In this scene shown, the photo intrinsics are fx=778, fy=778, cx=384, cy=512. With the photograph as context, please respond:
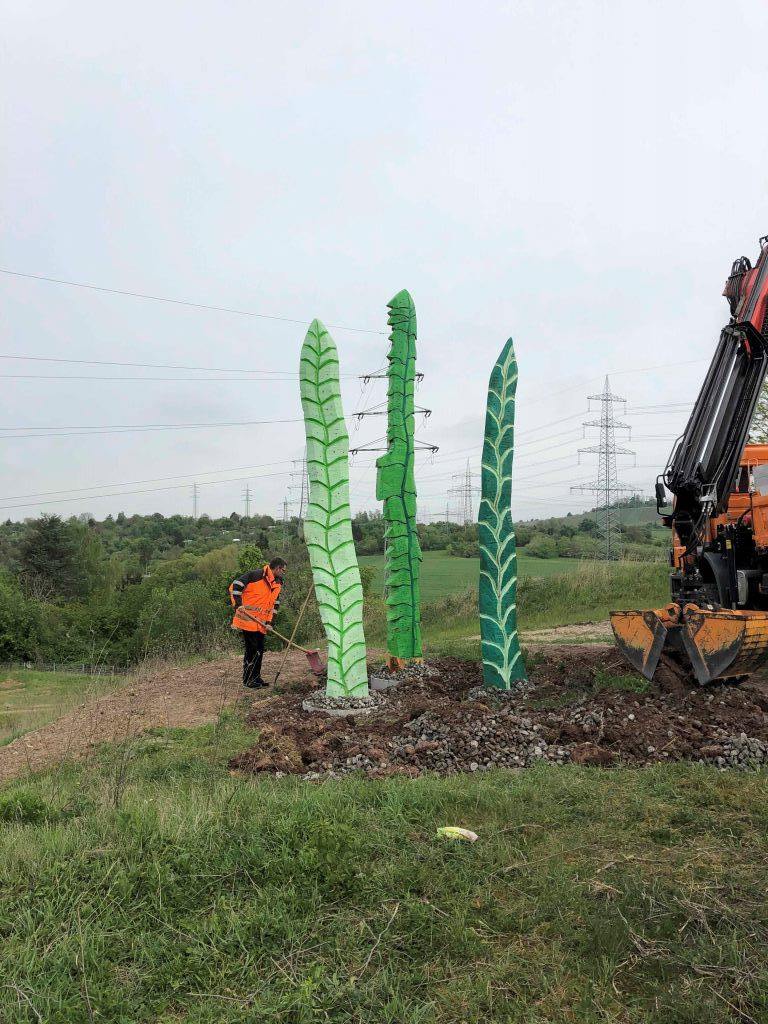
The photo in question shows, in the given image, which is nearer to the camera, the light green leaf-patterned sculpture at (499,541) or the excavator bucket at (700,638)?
the excavator bucket at (700,638)

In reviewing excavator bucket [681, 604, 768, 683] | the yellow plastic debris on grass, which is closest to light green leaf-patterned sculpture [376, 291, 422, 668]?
excavator bucket [681, 604, 768, 683]

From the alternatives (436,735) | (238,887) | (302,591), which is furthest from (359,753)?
(302,591)

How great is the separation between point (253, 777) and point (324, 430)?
4.64 meters

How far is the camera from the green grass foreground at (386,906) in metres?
3.07

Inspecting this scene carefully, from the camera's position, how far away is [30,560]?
49312 millimetres

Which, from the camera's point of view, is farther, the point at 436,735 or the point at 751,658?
the point at 751,658

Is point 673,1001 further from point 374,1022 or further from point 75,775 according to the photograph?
point 75,775

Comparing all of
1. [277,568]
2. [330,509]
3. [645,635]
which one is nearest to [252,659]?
[277,568]

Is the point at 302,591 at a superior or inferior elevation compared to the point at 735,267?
inferior

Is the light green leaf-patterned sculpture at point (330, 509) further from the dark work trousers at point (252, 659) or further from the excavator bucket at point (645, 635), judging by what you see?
the excavator bucket at point (645, 635)

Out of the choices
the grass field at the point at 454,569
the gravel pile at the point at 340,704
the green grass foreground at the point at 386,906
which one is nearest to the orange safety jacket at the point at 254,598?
the gravel pile at the point at 340,704

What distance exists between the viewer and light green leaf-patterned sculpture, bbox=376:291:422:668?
441 inches

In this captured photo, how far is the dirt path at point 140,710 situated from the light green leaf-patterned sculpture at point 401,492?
1.59 metres

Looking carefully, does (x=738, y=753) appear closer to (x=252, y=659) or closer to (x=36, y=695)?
(x=252, y=659)
